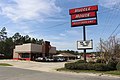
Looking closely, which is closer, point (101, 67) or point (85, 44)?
point (101, 67)

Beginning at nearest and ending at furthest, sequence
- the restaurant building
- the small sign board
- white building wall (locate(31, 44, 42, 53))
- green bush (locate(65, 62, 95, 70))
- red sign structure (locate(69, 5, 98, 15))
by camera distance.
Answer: green bush (locate(65, 62, 95, 70)), red sign structure (locate(69, 5, 98, 15)), the small sign board, white building wall (locate(31, 44, 42, 53)), the restaurant building

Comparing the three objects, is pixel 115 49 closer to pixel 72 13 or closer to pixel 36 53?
pixel 72 13

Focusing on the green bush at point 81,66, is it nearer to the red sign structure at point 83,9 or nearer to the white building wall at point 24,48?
the red sign structure at point 83,9

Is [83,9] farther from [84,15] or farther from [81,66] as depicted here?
[81,66]

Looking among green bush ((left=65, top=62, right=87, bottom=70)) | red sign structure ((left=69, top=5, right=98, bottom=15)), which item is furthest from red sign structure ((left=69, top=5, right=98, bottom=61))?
green bush ((left=65, top=62, right=87, bottom=70))

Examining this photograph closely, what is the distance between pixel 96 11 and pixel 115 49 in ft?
21.1

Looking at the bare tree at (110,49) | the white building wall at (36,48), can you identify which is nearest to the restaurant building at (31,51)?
the white building wall at (36,48)

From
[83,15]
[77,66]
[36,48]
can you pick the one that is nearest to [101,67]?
[77,66]

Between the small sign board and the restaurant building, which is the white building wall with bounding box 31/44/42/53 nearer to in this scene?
the restaurant building

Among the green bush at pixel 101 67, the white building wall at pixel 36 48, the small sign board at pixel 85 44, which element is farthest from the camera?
the white building wall at pixel 36 48

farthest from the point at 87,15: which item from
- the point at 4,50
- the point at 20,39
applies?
the point at 20,39

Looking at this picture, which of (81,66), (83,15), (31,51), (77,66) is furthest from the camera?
(31,51)

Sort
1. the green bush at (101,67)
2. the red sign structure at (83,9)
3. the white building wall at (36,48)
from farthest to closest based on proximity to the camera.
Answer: the white building wall at (36,48), the red sign structure at (83,9), the green bush at (101,67)

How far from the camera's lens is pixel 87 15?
31.0 metres
